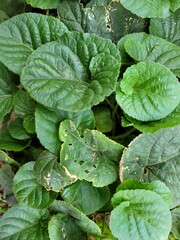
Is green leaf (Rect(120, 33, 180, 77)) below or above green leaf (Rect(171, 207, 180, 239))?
above

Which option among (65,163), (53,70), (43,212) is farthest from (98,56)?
(43,212)

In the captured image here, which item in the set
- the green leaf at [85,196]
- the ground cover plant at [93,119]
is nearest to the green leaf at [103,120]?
the ground cover plant at [93,119]

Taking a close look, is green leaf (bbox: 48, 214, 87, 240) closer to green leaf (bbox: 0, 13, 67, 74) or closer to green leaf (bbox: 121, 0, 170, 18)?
green leaf (bbox: 0, 13, 67, 74)

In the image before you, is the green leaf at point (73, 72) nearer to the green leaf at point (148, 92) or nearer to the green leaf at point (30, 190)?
the green leaf at point (148, 92)

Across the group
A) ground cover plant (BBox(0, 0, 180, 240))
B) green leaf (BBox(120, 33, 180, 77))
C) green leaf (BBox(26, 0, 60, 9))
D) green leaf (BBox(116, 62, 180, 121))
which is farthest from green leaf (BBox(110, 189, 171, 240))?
green leaf (BBox(26, 0, 60, 9))

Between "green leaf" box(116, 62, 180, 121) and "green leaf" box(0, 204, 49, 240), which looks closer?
"green leaf" box(116, 62, 180, 121)

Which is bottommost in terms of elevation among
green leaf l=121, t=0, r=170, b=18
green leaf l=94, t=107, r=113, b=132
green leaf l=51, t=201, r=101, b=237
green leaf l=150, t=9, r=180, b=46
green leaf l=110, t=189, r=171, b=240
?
green leaf l=51, t=201, r=101, b=237
